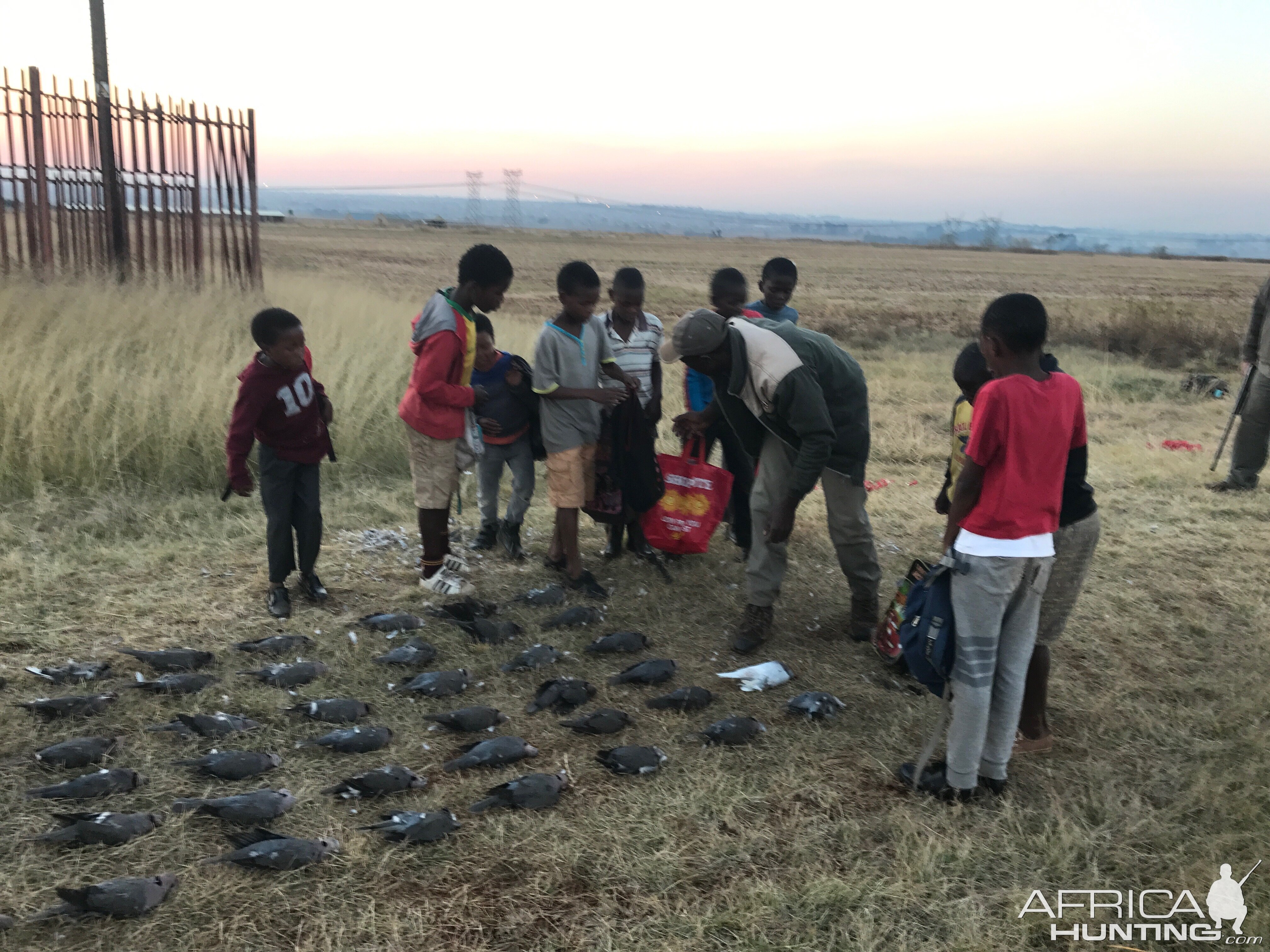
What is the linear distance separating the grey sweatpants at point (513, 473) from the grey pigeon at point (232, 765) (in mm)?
2496

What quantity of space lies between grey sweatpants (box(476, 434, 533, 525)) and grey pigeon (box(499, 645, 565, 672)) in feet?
4.81

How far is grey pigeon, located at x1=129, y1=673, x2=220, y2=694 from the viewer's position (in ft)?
13.2

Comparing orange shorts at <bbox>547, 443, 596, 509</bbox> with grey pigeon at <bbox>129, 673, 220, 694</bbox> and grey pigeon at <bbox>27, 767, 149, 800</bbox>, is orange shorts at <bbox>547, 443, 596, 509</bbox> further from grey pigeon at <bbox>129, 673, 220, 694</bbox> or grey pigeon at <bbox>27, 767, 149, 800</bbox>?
grey pigeon at <bbox>27, 767, 149, 800</bbox>

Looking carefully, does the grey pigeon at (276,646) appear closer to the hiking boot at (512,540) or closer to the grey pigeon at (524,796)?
the hiking boot at (512,540)

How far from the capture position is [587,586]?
542 cm

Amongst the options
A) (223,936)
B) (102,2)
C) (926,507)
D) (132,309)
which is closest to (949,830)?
(223,936)

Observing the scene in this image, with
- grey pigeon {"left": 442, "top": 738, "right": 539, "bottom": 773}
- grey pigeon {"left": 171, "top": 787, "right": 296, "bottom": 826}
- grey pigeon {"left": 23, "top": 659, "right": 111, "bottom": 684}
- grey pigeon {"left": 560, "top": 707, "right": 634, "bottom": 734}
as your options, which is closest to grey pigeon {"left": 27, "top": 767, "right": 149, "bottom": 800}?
grey pigeon {"left": 171, "top": 787, "right": 296, "bottom": 826}

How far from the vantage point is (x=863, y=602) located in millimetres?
4891

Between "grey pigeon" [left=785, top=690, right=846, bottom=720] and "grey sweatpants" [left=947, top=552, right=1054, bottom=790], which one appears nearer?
"grey sweatpants" [left=947, top=552, right=1054, bottom=790]

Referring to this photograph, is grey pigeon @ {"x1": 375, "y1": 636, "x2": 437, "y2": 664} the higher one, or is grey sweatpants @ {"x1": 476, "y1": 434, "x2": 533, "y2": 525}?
grey sweatpants @ {"x1": 476, "y1": 434, "x2": 533, "y2": 525}

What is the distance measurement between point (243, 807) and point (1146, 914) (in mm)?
3040

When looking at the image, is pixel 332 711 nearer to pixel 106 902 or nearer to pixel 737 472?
pixel 106 902

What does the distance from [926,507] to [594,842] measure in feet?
16.7

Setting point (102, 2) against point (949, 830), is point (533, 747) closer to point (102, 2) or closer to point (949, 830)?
point (949, 830)
